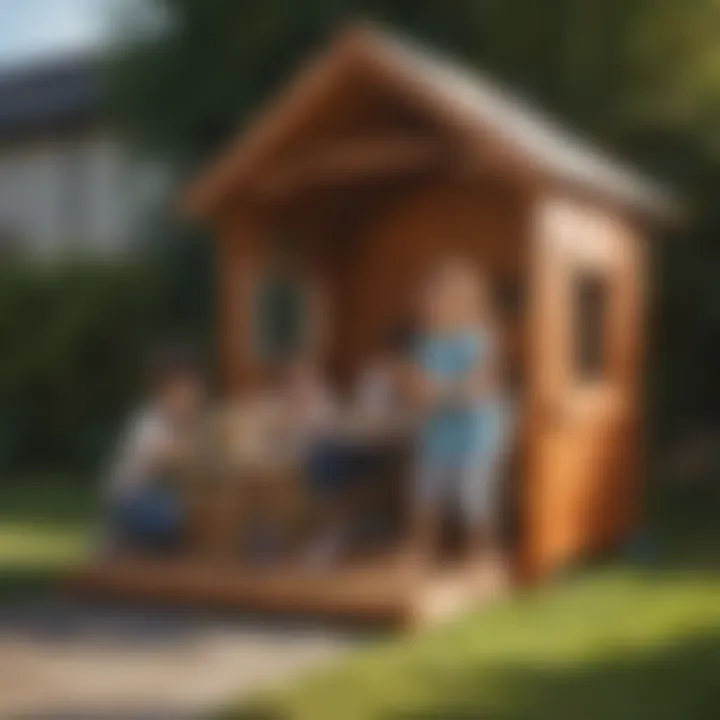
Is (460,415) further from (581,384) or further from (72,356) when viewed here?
(72,356)

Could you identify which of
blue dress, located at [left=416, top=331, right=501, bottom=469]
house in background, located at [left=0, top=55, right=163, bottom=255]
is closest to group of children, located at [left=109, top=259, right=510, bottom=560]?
blue dress, located at [left=416, top=331, right=501, bottom=469]

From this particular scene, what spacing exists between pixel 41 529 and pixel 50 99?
19.7 ft

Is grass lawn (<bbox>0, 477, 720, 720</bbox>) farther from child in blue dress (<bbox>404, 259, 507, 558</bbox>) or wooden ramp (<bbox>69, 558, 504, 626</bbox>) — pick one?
child in blue dress (<bbox>404, 259, 507, 558</bbox>)

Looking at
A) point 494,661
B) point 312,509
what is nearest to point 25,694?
point 494,661

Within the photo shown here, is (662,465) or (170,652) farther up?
(662,465)

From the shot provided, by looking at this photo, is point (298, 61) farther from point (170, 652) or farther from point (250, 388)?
point (170, 652)

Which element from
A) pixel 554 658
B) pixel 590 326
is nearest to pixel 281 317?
pixel 590 326

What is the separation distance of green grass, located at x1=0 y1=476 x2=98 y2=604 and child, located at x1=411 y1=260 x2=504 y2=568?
4.04 feet

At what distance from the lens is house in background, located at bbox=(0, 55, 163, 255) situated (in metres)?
10.3

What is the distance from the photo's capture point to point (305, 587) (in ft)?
12.6

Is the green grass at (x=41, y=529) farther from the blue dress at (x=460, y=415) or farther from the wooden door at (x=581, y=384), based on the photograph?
the wooden door at (x=581, y=384)

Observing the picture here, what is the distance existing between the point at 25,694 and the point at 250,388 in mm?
1938

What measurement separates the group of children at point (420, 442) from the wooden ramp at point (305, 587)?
0.55 feet

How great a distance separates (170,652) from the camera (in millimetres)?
3387
